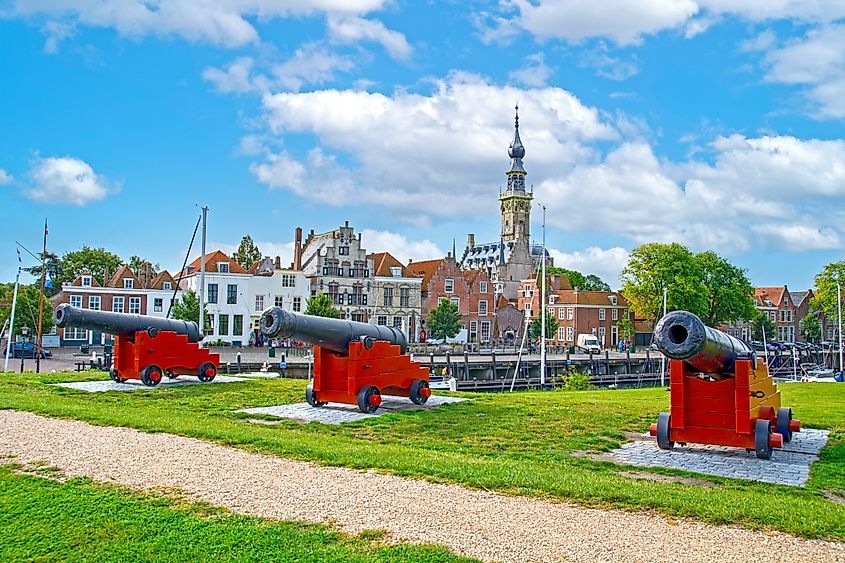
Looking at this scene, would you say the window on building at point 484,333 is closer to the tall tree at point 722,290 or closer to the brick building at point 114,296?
the tall tree at point 722,290

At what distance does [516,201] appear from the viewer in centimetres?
12619

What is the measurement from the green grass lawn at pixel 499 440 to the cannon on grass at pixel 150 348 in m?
1.27

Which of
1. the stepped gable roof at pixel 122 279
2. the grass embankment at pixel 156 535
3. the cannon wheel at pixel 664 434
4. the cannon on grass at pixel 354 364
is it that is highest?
the stepped gable roof at pixel 122 279

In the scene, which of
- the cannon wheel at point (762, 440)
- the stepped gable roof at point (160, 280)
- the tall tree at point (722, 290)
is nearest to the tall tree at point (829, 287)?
the tall tree at point (722, 290)

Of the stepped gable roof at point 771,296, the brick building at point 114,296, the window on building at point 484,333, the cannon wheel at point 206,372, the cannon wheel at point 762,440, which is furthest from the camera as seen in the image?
the stepped gable roof at point 771,296

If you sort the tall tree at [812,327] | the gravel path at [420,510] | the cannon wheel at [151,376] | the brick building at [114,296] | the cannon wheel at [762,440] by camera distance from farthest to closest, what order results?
the tall tree at [812,327] → the brick building at [114,296] → the cannon wheel at [151,376] → the cannon wheel at [762,440] → the gravel path at [420,510]

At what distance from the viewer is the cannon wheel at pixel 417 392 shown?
17172 millimetres

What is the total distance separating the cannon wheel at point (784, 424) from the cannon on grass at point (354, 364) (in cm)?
A: 734

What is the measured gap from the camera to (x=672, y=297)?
6900 centimetres

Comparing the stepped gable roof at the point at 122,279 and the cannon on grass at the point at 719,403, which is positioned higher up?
the stepped gable roof at the point at 122,279

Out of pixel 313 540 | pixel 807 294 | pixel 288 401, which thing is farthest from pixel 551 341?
pixel 313 540

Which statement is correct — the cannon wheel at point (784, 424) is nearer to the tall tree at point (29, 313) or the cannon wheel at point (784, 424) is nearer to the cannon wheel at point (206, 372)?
the cannon wheel at point (206, 372)

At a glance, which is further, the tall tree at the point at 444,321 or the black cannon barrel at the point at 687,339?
the tall tree at the point at 444,321

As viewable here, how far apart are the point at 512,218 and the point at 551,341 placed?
4985cm
